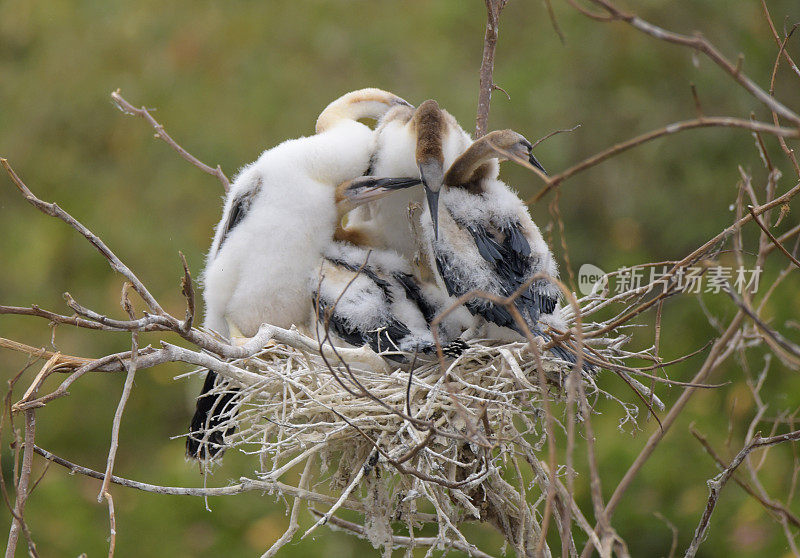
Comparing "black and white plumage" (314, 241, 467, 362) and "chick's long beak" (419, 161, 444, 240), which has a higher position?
"chick's long beak" (419, 161, 444, 240)

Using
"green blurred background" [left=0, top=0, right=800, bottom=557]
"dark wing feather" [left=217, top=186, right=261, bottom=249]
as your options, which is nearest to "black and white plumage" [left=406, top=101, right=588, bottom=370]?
"dark wing feather" [left=217, top=186, right=261, bottom=249]

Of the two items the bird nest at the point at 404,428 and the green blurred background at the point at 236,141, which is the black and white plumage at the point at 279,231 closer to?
the bird nest at the point at 404,428

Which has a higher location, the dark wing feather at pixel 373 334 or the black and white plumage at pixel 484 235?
the black and white plumage at pixel 484 235

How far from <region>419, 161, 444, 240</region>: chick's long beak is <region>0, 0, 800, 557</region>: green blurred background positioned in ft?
9.23

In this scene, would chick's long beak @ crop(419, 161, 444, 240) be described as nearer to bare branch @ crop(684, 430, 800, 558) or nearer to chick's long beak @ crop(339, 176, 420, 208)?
chick's long beak @ crop(339, 176, 420, 208)

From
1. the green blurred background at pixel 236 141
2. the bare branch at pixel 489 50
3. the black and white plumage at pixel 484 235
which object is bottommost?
the green blurred background at pixel 236 141

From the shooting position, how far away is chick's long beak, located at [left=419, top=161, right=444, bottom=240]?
2139 millimetres

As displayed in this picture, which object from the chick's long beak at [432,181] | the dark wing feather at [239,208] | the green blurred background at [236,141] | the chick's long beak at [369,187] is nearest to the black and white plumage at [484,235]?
the chick's long beak at [432,181]

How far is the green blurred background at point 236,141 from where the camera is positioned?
4.98 meters

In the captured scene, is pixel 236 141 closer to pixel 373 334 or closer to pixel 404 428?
pixel 373 334

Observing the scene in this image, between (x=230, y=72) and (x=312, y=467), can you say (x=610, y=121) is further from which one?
(x=312, y=467)

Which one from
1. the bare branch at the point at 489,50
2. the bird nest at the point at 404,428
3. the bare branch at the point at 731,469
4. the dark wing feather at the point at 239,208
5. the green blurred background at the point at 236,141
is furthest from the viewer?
the green blurred background at the point at 236,141

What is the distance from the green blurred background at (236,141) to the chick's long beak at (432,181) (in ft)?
9.23

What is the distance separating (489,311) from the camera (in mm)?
2041
